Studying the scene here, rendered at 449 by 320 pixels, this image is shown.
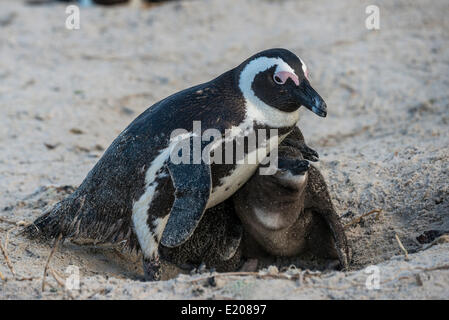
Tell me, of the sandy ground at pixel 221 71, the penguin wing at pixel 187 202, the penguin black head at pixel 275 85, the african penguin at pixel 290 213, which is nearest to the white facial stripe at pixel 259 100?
the penguin black head at pixel 275 85

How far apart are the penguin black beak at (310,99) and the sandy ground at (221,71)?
0.67m

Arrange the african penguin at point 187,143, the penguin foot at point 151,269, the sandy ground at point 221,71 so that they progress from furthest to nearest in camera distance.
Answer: the penguin foot at point 151,269, the african penguin at point 187,143, the sandy ground at point 221,71

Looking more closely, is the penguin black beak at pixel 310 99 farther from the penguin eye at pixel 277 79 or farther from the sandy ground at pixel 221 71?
the sandy ground at pixel 221 71

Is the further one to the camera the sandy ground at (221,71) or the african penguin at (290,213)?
the african penguin at (290,213)

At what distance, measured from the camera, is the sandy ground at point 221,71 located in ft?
8.02

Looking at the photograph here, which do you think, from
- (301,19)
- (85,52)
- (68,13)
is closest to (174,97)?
(85,52)

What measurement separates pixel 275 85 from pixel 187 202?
2.07 feet

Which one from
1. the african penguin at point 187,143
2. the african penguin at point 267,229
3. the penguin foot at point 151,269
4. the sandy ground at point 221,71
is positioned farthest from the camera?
Answer: the african penguin at point 267,229

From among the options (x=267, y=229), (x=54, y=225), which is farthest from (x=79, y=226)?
(x=267, y=229)

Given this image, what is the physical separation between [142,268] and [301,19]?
172 inches

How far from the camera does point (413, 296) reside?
2.20m

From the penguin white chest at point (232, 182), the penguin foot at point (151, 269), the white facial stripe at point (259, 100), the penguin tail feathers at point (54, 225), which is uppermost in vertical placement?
the white facial stripe at point (259, 100)

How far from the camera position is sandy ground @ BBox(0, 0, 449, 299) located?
245cm
